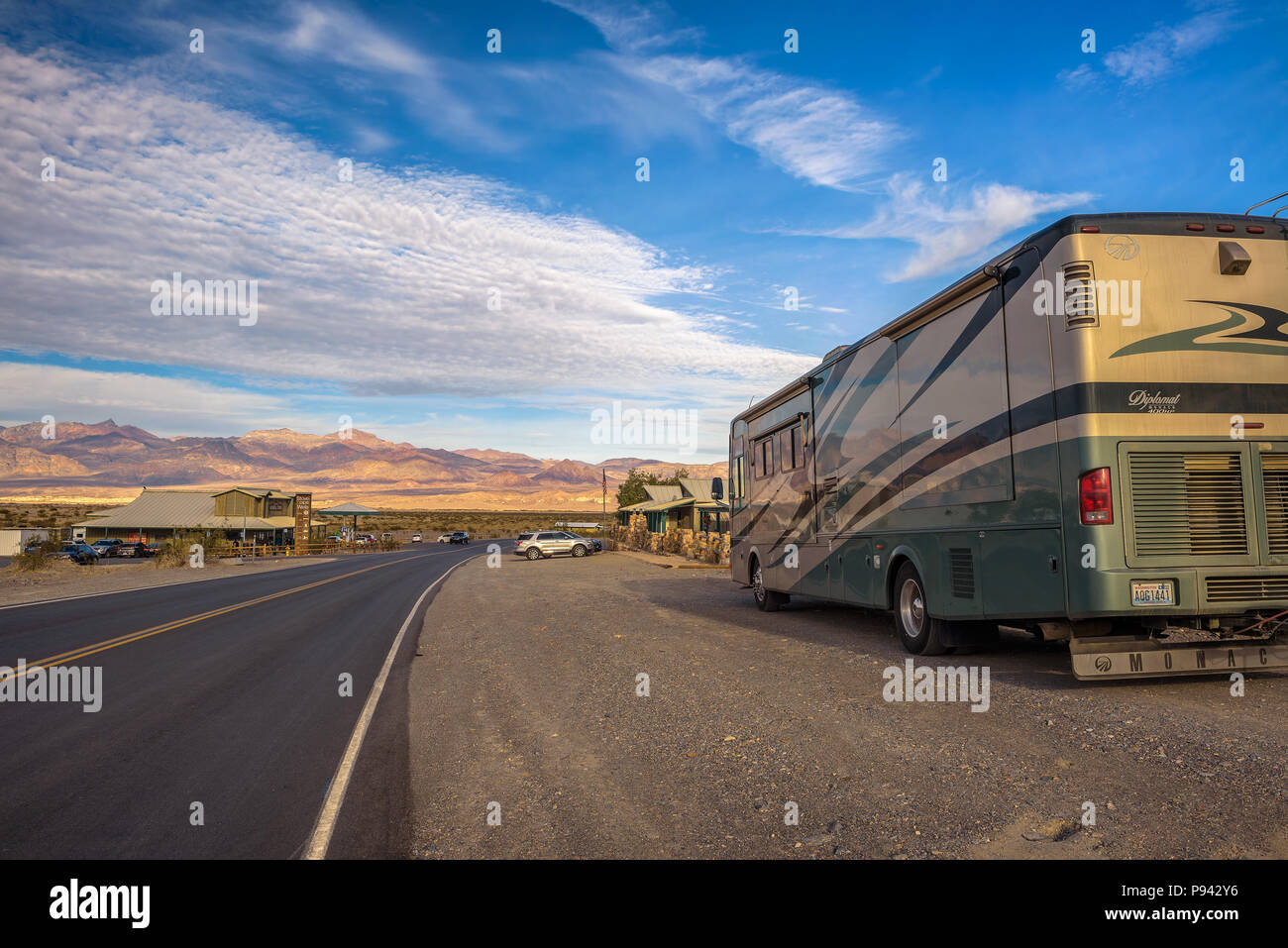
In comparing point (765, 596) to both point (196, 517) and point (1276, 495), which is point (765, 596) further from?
point (196, 517)

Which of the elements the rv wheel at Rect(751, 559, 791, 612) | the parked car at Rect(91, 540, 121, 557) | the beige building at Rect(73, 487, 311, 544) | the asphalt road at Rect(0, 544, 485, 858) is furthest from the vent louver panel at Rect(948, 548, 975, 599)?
the beige building at Rect(73, 487, 311, 544)

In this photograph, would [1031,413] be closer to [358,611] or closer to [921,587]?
[921,587]

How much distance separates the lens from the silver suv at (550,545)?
1775 inches

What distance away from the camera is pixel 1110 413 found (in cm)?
685

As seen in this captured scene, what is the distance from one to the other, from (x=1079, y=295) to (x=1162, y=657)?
3269 mm

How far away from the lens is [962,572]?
8359mm

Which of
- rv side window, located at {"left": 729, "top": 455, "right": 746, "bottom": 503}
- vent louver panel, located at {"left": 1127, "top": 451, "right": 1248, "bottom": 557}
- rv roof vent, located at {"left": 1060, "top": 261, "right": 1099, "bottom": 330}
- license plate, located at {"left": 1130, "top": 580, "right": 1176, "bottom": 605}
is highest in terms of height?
rv roof vent, located at {"left": 1060, "top": 261, "right": 1099, "bottom": 330}

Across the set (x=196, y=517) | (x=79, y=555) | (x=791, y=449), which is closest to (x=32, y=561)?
(x=79, y=555)

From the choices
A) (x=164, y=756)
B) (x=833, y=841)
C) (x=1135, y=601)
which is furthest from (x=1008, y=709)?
(x=164, y=756)

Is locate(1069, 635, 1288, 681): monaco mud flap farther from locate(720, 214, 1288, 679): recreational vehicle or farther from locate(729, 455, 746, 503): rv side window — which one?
locate(729, 455, 746, 503): rv side window

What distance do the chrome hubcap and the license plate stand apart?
8.88 ft

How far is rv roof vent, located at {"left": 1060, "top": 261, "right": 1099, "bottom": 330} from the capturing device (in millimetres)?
6949

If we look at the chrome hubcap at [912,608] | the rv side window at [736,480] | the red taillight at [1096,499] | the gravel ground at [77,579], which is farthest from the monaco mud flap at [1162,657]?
the gravel ground at [77,579]

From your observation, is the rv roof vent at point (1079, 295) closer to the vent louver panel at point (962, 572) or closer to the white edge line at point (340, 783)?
the vent louver panel at point (962, 572)
